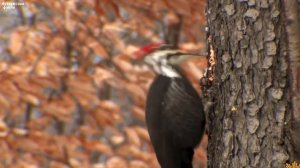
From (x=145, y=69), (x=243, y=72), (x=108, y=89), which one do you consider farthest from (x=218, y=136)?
(x=108, y=89)

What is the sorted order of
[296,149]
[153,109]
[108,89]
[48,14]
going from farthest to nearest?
1. [108,89]
2. [48,14]
3. [153,109]
4. [296,149]

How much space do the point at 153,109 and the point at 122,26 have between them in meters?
1.76

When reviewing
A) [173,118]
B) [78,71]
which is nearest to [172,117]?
[173,118]

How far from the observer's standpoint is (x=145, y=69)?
162 inches

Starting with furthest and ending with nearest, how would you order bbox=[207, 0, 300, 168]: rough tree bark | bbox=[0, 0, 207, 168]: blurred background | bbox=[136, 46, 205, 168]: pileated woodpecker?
bbox=[0, 0, 207, 168]: blurred background
bbox=[136, 46, 205, 168]: pileated woodpecker
bbox=[207, 0, 300, 168]: rough tree bark

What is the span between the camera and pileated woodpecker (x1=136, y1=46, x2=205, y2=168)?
2434 millimetres

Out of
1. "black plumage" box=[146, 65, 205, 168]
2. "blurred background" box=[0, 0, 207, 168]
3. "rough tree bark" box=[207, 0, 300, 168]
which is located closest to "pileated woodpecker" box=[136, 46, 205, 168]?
"black plumage" box=[146, 65, 205, 168]

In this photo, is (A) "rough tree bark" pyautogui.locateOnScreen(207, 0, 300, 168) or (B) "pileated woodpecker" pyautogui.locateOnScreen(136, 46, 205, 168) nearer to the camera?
(A) "rough tree bark" pyautogui.locateOnScreen(207, 0, 300, 168)

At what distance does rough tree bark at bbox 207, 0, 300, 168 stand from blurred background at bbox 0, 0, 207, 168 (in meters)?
1.64

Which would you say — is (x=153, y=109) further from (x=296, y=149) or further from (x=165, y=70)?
(x=296, y=149)

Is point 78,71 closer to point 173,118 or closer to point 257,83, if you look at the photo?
point 173,118

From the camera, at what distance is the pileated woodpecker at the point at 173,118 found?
2434 millimetres

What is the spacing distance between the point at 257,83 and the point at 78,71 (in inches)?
92.8

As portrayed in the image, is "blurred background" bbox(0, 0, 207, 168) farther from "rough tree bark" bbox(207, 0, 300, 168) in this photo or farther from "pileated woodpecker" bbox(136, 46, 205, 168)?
"rough tree bark" bbox(207, 0, 300, 168)
